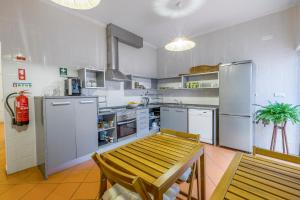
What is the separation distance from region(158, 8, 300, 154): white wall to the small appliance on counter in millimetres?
3248

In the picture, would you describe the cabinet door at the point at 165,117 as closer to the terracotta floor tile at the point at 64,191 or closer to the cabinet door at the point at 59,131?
the cabinet door at the point at 59,131

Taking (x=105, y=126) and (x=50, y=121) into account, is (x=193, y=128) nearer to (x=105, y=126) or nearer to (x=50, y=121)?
(x=105, y=126)

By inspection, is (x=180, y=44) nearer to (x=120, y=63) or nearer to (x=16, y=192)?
(x=120, y=63)

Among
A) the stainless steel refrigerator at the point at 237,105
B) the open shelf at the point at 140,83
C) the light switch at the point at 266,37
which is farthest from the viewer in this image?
the open shelf at the point at 140,83

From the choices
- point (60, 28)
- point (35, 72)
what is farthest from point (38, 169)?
point (60, 28)

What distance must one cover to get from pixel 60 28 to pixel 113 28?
110 centimetres

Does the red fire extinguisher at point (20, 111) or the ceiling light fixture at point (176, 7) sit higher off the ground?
the ceiling light fixture at point (176, 7)

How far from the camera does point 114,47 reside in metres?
3.52

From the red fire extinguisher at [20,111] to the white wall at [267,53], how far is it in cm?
404

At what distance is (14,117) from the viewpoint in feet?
7.32

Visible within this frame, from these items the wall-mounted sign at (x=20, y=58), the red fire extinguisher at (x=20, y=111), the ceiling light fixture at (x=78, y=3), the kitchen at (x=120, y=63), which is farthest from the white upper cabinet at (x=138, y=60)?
the ceiling light fixture at (x=78, y=3)

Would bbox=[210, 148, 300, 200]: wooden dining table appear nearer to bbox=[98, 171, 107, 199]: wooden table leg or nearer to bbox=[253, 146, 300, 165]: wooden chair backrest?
bbox=[253, 146, 300, 165]: wooden chair backrest

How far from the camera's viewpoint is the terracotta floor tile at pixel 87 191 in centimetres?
176

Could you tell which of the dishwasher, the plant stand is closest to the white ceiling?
the dishwasher
